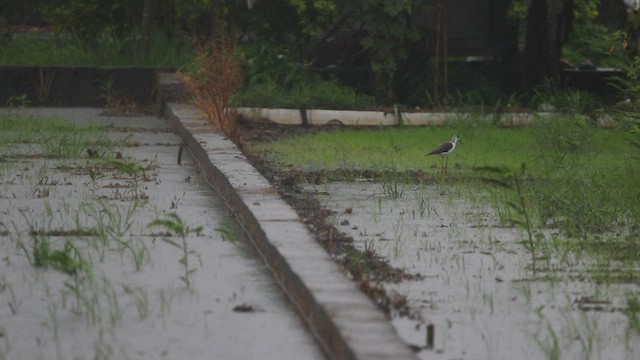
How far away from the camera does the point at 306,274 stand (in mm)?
6121

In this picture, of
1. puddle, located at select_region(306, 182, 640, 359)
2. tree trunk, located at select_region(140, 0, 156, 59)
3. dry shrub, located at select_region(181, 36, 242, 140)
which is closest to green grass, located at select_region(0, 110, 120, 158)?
dry shrub, located at select_region(181, 36, 242, 140)

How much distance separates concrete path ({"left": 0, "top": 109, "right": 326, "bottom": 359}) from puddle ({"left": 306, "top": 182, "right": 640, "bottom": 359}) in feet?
1.84

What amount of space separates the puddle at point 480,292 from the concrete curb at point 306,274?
0.88ft

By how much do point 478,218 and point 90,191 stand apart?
2.62 m

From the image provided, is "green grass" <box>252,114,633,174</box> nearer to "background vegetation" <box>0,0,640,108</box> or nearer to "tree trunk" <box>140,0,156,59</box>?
"background vegetation" <box>0,0,640,108</box>

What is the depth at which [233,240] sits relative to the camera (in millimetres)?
7613

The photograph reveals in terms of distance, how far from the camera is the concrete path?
5.48 meters

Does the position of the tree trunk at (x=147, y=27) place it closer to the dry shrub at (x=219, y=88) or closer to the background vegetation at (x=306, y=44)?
the background vegetation at (x=306, y=44)

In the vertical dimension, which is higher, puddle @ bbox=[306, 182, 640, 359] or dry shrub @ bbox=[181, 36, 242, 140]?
puddle @ bbox=[306, 182, 640, 359]

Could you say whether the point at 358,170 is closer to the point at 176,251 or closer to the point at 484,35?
the point at 176,251

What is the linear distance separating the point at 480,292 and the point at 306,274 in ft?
2.80

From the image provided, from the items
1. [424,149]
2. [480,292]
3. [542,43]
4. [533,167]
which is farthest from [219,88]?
[480,292]

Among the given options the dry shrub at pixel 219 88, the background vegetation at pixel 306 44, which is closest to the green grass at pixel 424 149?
the dry shrub at pixel 219 88

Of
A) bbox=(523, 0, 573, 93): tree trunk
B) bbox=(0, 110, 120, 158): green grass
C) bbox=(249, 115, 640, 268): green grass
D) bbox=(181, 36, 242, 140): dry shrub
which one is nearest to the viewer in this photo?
bbox=(249, 115, 640, 268): green grass
